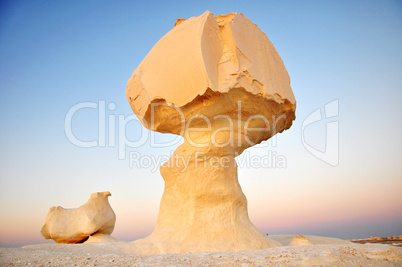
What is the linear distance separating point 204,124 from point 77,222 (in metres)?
4.51

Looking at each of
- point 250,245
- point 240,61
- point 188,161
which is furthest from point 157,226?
point 240,61

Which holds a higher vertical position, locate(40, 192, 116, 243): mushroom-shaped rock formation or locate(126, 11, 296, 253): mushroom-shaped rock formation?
locate(126, 11, 296, 253): mushroom-shaped rock formation

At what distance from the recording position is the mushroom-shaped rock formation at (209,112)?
6.23 m

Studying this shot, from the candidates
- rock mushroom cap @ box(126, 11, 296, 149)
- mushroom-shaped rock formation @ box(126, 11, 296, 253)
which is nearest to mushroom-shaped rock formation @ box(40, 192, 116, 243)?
mushroom-shaped rock formation @ box(126, 11, 296, 253)

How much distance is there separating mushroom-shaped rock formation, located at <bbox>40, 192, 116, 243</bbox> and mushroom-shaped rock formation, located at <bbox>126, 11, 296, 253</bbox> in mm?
1956

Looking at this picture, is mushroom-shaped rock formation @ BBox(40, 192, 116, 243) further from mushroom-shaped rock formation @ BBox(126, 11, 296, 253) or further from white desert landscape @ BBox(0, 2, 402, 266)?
mushroom-shaped rock formation @ BBox(126, 11, 296, 253)

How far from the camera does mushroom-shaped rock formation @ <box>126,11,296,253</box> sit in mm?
6234

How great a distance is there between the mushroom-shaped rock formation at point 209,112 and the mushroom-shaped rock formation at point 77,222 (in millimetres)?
1956

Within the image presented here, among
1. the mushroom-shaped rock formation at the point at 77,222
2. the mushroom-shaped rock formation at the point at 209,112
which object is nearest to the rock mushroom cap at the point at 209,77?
the mushroom-shaped rock formation at the point at 209,112

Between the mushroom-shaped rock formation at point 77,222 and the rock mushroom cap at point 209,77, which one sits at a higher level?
the rock mushroom cap at point 209,77

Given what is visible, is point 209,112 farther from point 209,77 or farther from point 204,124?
point 209,77

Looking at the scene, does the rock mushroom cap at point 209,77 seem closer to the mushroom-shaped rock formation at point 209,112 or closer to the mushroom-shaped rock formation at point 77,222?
the mushroom-shaped rock formation at point 209,112

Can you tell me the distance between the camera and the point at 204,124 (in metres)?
7.09

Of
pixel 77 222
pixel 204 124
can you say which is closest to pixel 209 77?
pixel 204 124
